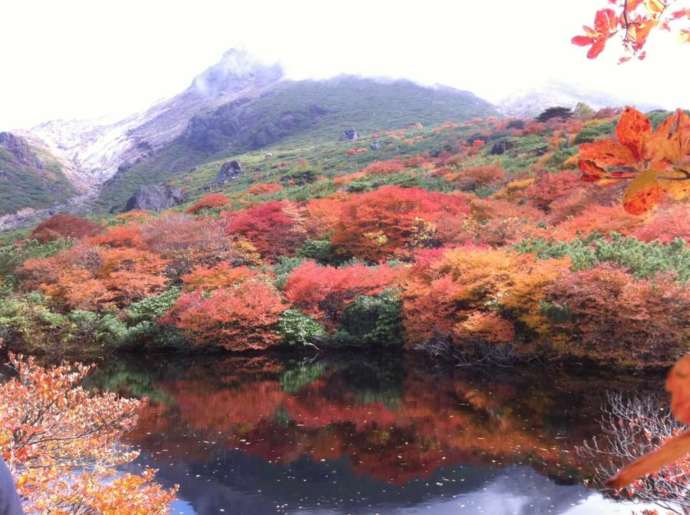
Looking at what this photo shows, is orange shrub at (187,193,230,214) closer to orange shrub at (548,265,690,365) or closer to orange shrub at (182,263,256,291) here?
orange shrub at (182,263,256,291)

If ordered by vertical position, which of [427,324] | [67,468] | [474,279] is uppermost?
[67,468]

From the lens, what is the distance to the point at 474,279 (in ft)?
45.3

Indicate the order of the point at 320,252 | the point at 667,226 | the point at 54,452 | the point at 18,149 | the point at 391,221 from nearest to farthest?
the point at 54,452
the point at 667,226
the point at 391,221
the point at 320,252
the point at 18,149

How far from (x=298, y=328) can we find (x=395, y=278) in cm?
318

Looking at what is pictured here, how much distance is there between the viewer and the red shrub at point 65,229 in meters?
30.2

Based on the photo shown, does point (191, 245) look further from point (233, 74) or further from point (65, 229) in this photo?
point (233, 74)

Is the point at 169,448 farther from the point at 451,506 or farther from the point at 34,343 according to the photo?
the point at 34,343

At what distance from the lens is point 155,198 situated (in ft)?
162

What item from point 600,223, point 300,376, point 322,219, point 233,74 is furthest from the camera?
point 233,74

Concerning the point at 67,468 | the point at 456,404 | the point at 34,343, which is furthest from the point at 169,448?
the point at 34,343

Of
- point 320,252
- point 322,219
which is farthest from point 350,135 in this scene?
point 320,252

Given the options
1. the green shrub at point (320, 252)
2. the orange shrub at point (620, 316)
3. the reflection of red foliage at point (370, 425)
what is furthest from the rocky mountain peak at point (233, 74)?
the orange shrub at point (620, 316)

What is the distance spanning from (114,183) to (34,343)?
7637 cm

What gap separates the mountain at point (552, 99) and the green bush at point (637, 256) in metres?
92.7
